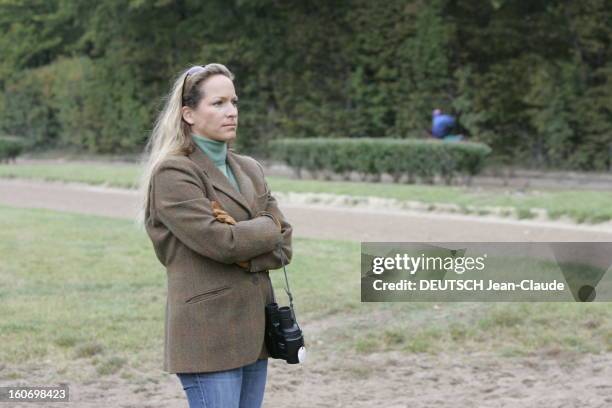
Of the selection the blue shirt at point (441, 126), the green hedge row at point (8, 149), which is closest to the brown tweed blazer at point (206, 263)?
the blue shirt at point (441, 126)

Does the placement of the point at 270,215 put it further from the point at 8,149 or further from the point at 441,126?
the point at 8,149

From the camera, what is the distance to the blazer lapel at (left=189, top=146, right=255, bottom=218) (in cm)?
300

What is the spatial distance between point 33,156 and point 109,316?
2800 cm

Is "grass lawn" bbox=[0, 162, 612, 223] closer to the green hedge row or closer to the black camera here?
the black camera

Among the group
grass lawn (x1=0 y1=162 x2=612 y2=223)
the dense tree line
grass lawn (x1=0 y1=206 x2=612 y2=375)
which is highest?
the dense tree line

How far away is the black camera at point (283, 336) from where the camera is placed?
302cm

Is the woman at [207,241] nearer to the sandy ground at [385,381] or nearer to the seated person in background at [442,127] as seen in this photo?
the sandy ground at [385,381]

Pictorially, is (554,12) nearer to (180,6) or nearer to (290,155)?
(290,155)

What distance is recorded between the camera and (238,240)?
114 inches

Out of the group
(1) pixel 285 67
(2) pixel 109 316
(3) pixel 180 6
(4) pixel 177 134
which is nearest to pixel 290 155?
(1) pixel 285 67

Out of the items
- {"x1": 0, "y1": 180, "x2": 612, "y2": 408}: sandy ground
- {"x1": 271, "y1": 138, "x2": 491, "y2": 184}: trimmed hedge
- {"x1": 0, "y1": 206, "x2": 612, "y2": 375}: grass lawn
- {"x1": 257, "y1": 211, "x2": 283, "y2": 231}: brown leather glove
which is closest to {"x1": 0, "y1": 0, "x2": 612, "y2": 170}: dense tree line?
{"x1": 271, "y1": 138, "x2": 491, "y2": 184}: trimmed hedge

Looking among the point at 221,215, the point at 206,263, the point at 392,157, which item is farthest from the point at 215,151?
the point at 392,157

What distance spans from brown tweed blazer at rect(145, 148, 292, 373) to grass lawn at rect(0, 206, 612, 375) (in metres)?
3.11

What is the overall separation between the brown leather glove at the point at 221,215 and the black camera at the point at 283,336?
0.33m
